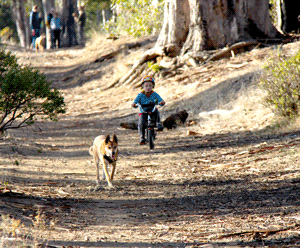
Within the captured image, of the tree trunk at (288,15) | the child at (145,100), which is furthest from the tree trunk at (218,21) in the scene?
the child at (145,100)

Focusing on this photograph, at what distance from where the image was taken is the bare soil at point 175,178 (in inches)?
197

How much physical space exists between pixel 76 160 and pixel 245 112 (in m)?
5.83

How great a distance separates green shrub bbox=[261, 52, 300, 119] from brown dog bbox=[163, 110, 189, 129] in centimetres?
323

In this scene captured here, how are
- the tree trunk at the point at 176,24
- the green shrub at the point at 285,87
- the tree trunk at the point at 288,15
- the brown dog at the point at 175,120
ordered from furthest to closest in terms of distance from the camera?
the tree trunk at the point at 288,15, the tree trunk at the point at 176,24, the brown dog at the point at 175,120, the green shrub at the point at 285,87

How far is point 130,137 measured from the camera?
42.6 ft

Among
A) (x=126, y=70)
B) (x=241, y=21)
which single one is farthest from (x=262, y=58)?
(x=126, y=70)

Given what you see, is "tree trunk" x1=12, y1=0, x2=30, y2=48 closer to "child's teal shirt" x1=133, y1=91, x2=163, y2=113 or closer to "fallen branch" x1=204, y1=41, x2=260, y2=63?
"fallen branch" x1=204, y1=41, x2=260, y2=63

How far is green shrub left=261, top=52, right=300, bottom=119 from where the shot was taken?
33.7 feet

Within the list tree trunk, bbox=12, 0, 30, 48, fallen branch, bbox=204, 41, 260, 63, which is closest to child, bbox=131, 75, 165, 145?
fallen branch, bbox=204, 41, 260, 63

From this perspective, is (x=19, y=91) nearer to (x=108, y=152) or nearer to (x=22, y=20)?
(x=108, y=152)

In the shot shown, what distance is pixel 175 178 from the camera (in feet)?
26.6

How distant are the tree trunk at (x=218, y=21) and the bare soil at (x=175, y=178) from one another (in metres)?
1.31

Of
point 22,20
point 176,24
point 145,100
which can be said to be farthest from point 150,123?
point 22,20

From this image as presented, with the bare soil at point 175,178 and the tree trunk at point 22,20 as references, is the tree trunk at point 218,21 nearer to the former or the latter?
the bare soil at point 175,178
